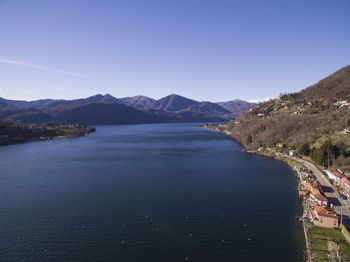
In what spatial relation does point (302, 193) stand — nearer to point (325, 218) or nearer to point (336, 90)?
point (325, 218)

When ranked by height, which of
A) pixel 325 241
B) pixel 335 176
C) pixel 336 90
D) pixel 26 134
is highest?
pixel 336 90

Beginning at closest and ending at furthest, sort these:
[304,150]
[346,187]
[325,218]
→ [325,218] → [346,187] → [304,150]

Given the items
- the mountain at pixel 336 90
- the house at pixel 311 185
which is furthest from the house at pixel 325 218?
the mountain at pixel 336 90

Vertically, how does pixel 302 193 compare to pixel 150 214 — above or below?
above

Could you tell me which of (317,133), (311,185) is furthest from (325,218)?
(317,133)

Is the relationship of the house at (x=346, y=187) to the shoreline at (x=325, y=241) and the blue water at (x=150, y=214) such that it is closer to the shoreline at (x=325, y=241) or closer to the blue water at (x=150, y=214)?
the shoreline at (x=325, y=241)

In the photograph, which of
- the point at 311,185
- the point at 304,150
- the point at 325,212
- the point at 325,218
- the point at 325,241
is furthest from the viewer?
the point at 304,150

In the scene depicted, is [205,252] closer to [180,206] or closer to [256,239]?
[256,239]

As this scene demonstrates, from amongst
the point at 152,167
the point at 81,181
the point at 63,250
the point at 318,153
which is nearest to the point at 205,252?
the point at 63,250

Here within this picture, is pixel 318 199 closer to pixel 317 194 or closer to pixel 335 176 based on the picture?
pixel 317 194

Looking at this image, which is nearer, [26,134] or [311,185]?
[311,185]
